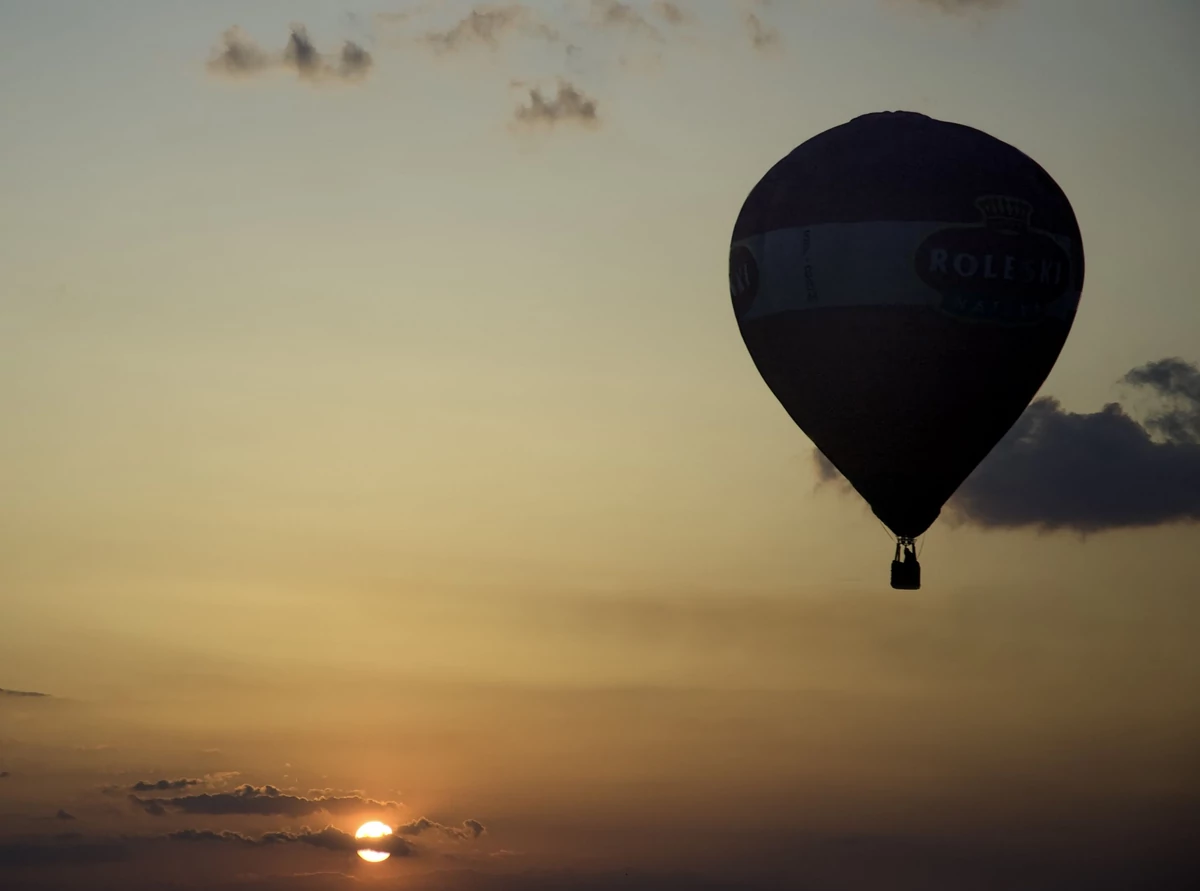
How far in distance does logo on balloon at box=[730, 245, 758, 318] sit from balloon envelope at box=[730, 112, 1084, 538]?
83 millimetres

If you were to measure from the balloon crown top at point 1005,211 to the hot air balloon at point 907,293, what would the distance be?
37mm

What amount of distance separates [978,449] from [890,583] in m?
4.43

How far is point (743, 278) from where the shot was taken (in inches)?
2793

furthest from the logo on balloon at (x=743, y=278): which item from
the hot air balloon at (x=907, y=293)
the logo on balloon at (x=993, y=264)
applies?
the logo on balloon at (x=993, y=264)

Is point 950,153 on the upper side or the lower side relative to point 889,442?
upper

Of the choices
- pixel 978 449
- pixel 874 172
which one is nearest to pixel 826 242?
pixel 874 172

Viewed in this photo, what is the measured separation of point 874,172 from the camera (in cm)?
6819

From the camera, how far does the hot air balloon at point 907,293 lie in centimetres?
6800

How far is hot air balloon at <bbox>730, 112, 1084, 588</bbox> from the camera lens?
68.0 meters

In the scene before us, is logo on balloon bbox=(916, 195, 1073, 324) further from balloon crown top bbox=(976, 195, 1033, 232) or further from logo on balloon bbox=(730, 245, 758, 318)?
logo on balloon bbox=(730, 245, 758, 318)

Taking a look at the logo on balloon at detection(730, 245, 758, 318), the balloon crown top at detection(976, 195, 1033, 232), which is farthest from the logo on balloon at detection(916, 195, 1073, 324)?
the logo on balloon at detection(730, 245, 758, 318)

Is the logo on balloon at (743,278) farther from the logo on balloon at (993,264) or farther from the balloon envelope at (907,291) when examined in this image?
the logo on balloon at (993,264)

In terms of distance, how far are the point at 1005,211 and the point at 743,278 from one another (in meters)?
7.29

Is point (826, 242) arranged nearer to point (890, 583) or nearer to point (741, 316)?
point (741, 316)
